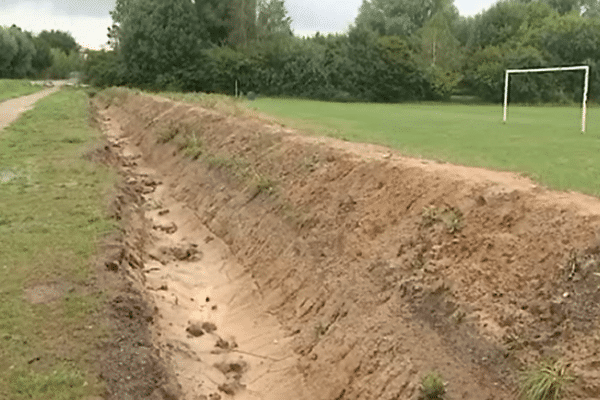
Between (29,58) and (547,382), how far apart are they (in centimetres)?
10736

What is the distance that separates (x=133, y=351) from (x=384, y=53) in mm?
53828

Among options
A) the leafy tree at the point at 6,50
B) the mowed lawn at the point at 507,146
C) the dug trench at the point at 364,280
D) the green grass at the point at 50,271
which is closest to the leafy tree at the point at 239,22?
the leafy tree at the point at 6,50

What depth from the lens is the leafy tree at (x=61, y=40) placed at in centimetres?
13838

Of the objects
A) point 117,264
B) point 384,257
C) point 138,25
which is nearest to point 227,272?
point 117,264

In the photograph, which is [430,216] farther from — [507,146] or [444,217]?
[507,146]

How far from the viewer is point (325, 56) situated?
60.8 metres

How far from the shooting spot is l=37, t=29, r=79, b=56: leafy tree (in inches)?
5448

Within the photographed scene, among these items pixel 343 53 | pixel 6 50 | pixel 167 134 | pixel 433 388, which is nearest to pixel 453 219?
pixel 433 388

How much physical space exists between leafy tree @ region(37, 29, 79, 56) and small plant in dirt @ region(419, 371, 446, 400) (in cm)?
14306

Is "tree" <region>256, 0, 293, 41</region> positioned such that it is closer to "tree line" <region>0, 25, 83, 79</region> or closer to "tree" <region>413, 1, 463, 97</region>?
"tree" <region>413, 1, 463, 97</region>

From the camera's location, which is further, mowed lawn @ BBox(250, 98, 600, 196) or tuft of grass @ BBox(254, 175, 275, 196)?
tuft of grass @ BBox(254, 175, 275, 196)

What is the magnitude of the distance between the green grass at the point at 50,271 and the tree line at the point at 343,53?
1643 inches

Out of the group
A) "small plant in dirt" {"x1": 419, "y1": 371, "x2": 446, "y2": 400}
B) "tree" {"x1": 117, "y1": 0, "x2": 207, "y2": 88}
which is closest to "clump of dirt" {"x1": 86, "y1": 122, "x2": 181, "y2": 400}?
"small plant in dirt" {"x1": 419, "y1": 371, "x2": 446, "y2": 400}

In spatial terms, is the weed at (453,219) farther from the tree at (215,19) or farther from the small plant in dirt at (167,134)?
the tree at (215,19)
